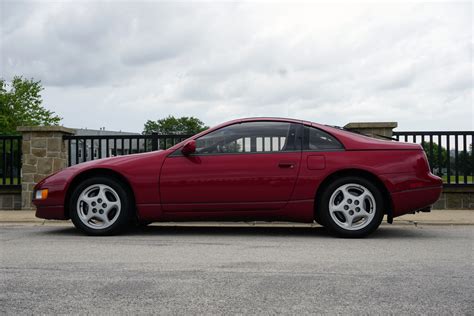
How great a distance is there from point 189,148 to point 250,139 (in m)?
0.75

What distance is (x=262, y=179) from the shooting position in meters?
6.80

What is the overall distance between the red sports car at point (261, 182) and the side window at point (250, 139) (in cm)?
1

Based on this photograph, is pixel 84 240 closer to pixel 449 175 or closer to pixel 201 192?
pixel 201 192

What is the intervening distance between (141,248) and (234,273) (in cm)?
172

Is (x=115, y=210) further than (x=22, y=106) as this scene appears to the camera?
No

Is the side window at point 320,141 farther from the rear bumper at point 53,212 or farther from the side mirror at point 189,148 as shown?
the rear bumper at point 53,212

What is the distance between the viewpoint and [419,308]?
11.7ft

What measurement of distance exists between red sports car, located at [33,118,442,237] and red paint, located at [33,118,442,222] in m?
0.01

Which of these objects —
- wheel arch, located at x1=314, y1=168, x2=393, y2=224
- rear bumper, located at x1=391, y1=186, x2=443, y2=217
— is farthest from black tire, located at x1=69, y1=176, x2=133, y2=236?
rear bumper, located at x1=391, y1=186, x2=443, y2=217

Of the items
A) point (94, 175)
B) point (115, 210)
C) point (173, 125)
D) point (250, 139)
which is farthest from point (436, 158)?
point (173, 125)

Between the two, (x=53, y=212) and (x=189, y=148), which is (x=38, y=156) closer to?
(x=53, y=212)

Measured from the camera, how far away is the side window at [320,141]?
6930 mm

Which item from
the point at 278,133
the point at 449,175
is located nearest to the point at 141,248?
the point at 278,133

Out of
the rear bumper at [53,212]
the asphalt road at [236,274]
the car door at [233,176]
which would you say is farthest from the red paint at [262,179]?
the rear bumper at [53,212]
